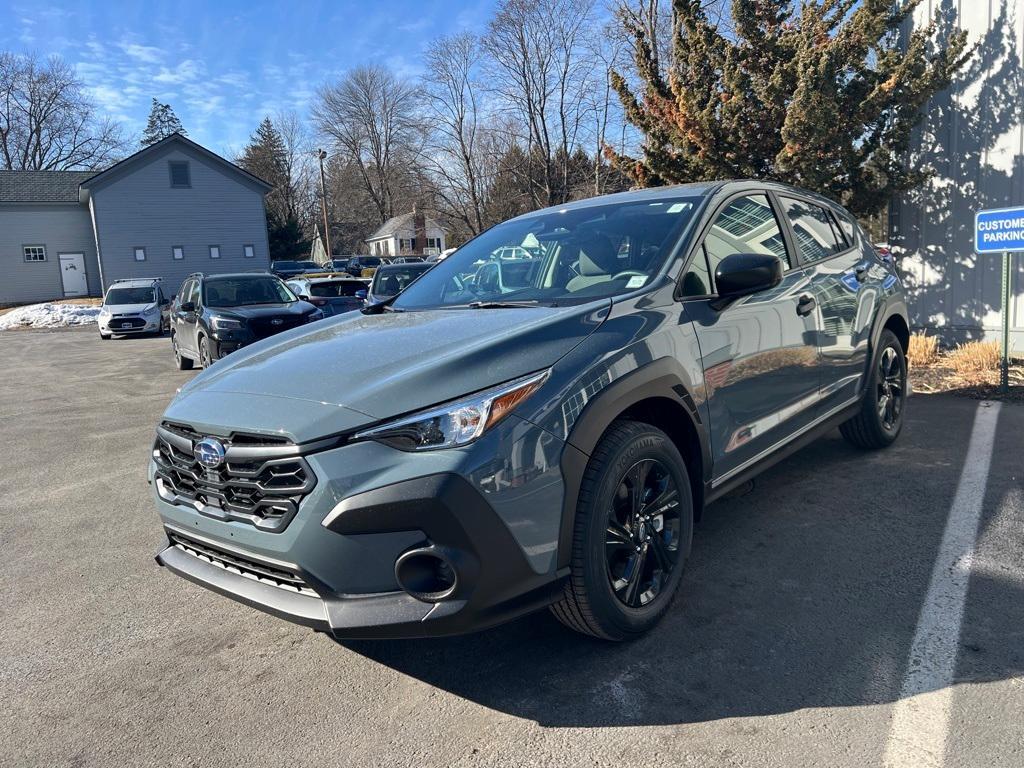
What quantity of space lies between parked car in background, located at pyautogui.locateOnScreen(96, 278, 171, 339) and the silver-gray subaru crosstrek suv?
18.7 meters

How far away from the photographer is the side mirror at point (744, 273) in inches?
132

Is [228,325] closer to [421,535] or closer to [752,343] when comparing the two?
[752,343]

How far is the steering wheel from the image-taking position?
3.42 m

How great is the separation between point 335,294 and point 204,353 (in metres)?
4.01

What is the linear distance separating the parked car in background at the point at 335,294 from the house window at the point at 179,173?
81.7ft

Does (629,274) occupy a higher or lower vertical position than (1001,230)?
lower

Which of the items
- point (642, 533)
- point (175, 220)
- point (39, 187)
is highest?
point (39, 187)

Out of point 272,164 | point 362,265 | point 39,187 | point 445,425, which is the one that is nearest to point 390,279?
point 445,425

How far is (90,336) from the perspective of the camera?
74.4 feet

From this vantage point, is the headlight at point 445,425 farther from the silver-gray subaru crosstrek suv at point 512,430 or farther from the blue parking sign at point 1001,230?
the blue parking sign at point 1001,230

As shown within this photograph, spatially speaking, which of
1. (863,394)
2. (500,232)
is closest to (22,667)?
(500,232)

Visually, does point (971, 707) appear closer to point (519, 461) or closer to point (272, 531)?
point (519, 461)

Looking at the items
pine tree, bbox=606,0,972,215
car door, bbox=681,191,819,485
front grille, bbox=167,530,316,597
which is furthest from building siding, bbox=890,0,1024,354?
front grille, bbox=167,530,316,597

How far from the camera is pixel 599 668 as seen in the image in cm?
289
